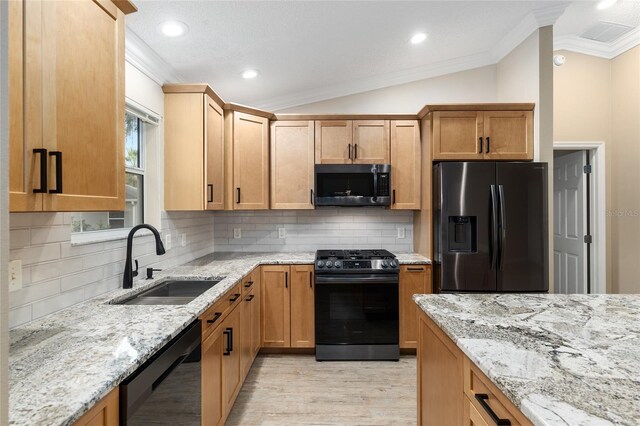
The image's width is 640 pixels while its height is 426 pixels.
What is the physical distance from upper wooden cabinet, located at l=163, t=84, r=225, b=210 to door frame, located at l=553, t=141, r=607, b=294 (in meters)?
3.74

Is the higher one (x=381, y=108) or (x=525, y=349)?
(x=381, y=108)

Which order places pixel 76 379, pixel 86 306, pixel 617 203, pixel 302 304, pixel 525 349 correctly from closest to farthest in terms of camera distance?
pixel 76 379 < pixel 525 349 < pixel 86 306 < pixel 302 304 < pixel 617 203

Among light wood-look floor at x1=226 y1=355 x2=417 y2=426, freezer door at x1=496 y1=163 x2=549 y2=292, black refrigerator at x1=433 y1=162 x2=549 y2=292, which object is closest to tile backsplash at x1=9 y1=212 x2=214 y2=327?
light wood-look floor at x1=226 y1=355 x2=417 y2=426

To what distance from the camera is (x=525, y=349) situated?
3.37ft

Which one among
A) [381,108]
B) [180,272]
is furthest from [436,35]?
[180,272]

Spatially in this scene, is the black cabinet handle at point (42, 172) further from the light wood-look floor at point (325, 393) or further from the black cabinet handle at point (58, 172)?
the light wood-look floor at point (325, 393)

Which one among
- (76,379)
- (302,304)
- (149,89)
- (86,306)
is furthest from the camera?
(302,304)

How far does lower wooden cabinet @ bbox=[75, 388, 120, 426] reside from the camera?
82cm

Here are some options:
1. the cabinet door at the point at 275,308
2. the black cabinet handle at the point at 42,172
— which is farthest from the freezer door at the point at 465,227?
the black cabinet handle at the point at 42,172

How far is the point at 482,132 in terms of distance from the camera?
9.68 ft

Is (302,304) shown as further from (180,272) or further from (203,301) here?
(203,301)

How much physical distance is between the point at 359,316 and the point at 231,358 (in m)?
1.28

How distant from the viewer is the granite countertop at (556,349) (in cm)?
73

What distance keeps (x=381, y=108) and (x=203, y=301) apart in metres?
2.91
